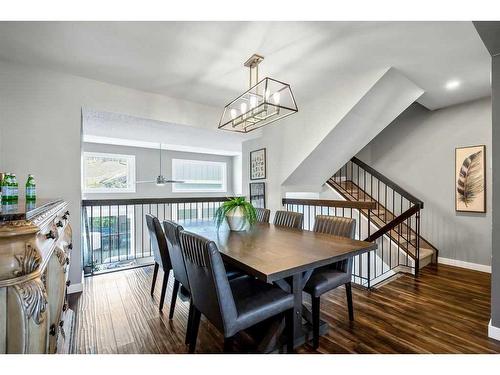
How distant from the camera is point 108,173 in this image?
6098 millimetres

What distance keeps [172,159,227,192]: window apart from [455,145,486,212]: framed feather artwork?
584cm

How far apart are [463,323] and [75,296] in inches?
149

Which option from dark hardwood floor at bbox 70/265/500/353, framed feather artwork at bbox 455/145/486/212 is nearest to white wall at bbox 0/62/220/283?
dark hardwood floor at bbox 70/265/500/353

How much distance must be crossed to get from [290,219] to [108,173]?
5.27 m

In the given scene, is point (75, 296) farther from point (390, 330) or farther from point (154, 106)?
point (390, 330)

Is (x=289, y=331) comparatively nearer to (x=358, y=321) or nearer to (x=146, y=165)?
(x=358, y=321)

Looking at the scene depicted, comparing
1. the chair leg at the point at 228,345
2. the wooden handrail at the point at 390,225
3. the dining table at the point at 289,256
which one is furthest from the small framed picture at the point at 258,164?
the chair leg at the point at 228,345

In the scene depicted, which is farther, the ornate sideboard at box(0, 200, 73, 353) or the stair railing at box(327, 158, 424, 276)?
the stair railing at box(327, 158, 424, 276)

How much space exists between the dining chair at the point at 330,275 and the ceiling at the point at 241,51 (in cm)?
168

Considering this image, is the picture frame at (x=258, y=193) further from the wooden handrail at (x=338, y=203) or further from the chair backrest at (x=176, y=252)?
A: the chair backrest at (x=176, y=252)

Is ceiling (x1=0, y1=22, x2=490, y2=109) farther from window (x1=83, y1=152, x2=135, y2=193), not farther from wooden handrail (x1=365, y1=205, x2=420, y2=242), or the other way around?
window (x1=83, y1=152, x2=135, y2=193)

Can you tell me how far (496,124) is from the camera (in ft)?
6.01

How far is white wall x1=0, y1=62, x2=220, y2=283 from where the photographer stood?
2.51 m
